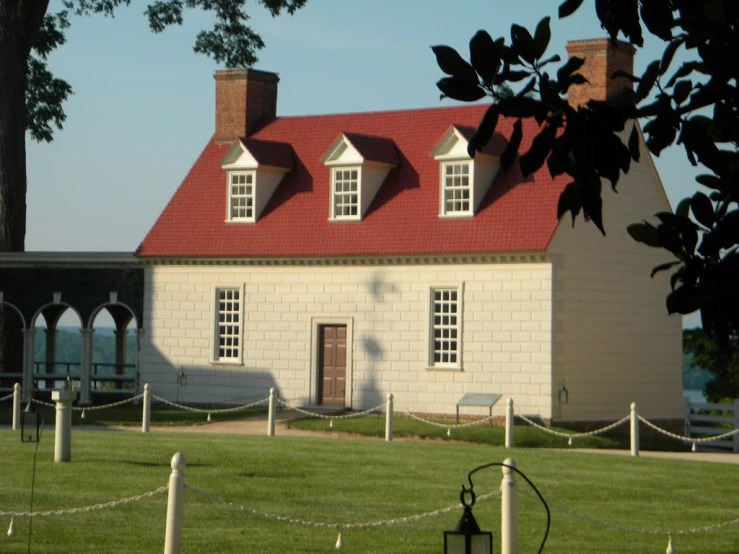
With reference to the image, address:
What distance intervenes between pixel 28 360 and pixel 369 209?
1109 centimetres

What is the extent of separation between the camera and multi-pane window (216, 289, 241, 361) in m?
38.8

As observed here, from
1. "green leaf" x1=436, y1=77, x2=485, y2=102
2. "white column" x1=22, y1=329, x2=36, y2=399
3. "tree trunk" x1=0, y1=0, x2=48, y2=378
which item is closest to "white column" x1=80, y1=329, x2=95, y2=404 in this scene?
"white column" x1=22, y1=329, x2=36, y2=399

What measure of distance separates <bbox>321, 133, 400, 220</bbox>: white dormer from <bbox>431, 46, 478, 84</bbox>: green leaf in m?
31.8

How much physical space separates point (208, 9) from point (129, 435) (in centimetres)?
2227

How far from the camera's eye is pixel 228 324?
128 ft

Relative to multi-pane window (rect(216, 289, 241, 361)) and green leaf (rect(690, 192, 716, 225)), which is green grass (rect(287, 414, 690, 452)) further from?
green leaf (rect(690, 192, 716, 225))

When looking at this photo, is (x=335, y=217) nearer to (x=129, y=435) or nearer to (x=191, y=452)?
(x=129, y=435)

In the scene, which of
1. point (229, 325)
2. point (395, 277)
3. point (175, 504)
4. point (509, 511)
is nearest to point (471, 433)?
point (395, 277)

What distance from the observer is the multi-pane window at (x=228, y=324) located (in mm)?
38781

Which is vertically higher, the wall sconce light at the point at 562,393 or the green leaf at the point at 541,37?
the green leaf at the point at 541,37

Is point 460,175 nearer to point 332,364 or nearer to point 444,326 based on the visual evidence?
point 444,326

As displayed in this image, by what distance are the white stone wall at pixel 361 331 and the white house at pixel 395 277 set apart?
0.14 feet

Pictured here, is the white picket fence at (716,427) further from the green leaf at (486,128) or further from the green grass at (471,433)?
the green leaf at (486,128)

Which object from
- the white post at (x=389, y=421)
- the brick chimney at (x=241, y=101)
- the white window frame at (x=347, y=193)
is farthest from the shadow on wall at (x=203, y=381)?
the white post at (x=389, y=421)
